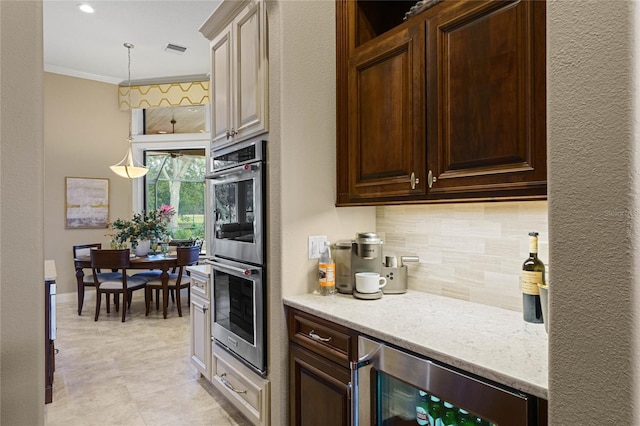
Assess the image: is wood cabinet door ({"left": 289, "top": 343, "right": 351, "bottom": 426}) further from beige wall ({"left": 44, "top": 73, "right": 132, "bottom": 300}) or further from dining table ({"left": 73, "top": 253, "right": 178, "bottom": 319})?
beige wall ({"left": 44, "top": 73, "right": 132, "bottom": 300})

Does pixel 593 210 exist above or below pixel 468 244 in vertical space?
above

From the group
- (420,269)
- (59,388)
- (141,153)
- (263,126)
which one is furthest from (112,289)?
(420,269)

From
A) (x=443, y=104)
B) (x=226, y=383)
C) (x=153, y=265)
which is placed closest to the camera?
(x=443, y=104)

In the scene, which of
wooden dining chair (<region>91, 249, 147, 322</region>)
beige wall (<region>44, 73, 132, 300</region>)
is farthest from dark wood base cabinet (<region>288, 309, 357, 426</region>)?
beige wall (<region>44, 73, 132, 300</region>)

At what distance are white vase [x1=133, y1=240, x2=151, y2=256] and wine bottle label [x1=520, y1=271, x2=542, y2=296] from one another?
185 inches

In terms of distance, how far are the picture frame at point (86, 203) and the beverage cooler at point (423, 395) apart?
5568 mm

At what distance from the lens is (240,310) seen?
2.34 meters

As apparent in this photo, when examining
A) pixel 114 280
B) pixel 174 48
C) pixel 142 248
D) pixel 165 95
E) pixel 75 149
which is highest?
pixel 174 48

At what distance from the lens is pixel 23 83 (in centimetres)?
107

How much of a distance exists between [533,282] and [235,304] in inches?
64.7

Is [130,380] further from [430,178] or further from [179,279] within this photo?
[430,178]

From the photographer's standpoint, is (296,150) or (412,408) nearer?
(412,408)

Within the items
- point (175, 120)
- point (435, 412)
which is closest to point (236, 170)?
point (435, 412)

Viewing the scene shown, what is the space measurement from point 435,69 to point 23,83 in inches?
56.0
